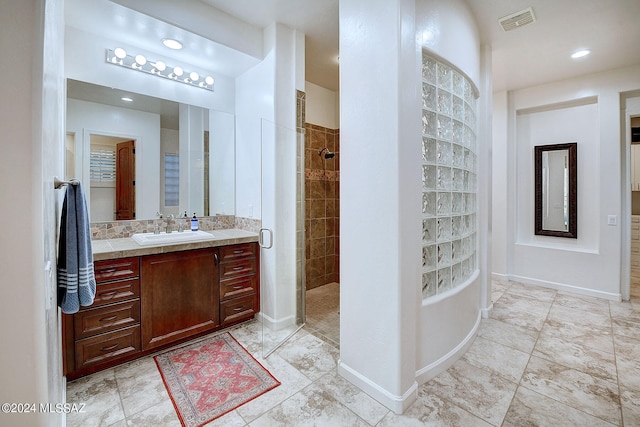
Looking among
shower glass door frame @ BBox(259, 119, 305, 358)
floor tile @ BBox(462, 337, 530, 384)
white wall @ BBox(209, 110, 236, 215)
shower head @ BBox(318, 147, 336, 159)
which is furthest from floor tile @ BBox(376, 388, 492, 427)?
shower head @ BBox(318, 147, 336, 159)

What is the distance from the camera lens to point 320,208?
397cm

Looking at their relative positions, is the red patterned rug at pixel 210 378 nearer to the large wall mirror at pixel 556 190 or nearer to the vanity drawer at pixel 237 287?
the vanity drawer at pixel 237 287

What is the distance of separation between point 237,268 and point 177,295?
0.55m

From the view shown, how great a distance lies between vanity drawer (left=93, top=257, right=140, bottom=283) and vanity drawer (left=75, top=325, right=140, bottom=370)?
40cm

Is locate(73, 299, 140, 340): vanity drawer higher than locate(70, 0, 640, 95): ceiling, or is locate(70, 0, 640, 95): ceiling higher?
locate(70, 0, 640, 95): ceiling

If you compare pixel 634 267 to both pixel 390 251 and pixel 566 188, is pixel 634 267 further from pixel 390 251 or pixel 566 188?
pixel 390 251

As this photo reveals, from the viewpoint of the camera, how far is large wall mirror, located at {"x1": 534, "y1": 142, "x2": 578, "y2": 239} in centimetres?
376

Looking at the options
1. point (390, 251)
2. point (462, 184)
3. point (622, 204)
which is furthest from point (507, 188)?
point (390, 251)

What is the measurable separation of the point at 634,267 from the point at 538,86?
376 centimetres

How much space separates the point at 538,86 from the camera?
12.6ft

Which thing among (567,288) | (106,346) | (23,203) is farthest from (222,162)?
(567,288)

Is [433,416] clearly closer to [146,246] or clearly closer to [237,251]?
[237,251]

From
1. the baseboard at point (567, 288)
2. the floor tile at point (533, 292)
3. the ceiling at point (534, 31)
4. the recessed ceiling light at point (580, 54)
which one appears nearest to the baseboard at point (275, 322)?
the ceiling at point (534, 31)

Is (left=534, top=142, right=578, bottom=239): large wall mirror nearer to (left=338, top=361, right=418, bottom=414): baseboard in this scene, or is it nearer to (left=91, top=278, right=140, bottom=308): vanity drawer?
(left=338, top=361, right=418, bottom=414): baseboard
